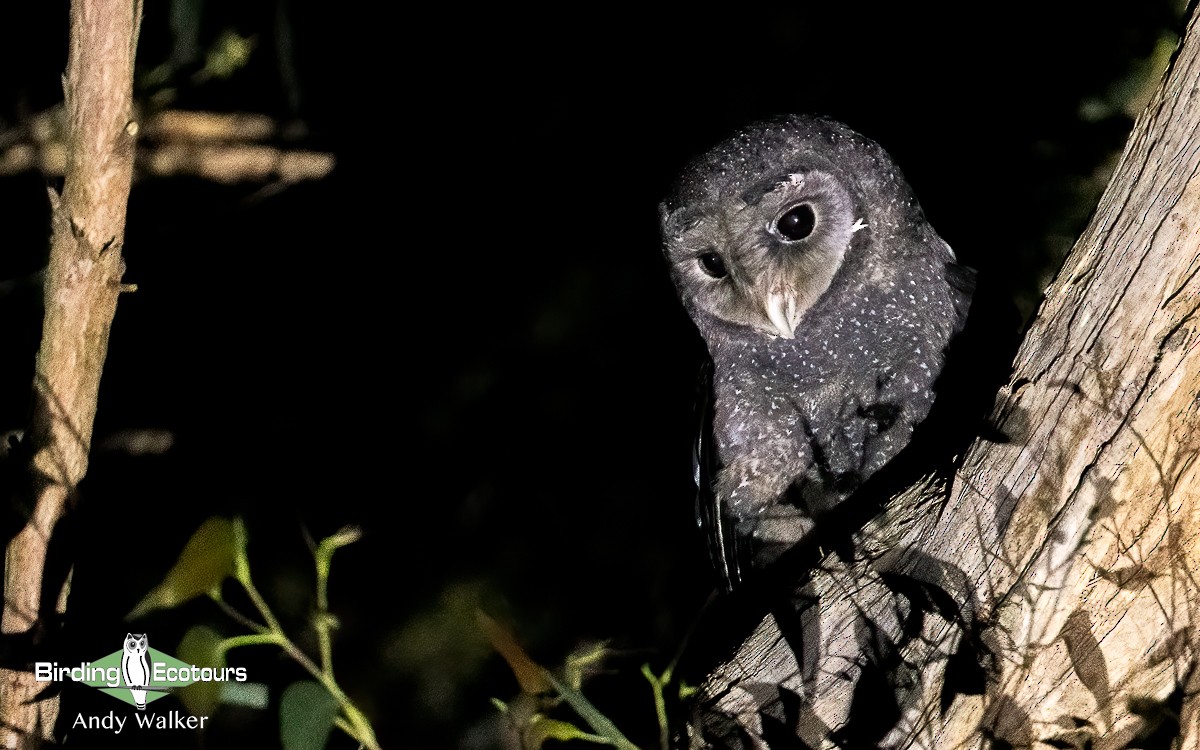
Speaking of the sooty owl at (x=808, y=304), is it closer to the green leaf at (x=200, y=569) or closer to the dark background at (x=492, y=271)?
the dark background at (x=492, y=271)

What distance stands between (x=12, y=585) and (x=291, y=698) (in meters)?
0.36

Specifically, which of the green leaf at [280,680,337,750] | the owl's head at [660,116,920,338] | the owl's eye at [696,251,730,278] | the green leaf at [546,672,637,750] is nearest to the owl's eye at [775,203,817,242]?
the owl's head at [660,116,920,338]

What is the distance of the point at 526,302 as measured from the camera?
79.8 inches

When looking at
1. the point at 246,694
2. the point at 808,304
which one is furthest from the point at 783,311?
the point at 246,694

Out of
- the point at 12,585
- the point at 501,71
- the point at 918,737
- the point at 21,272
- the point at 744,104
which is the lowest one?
the point at 918,737

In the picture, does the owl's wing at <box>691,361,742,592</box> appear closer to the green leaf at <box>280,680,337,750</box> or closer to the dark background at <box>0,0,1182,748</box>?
the dark background at <box>0,0,1182,748</box>

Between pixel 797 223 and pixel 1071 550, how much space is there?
2.28 feet

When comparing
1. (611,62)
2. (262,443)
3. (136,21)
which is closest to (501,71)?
(611,62)

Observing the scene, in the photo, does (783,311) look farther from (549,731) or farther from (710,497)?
(549,731)

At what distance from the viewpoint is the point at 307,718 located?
0.90 metres

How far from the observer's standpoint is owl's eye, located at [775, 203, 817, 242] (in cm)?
149

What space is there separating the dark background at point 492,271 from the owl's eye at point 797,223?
0.43 m

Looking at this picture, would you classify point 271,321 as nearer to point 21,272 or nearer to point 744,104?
point 21,272

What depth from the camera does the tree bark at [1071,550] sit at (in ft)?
2.95
